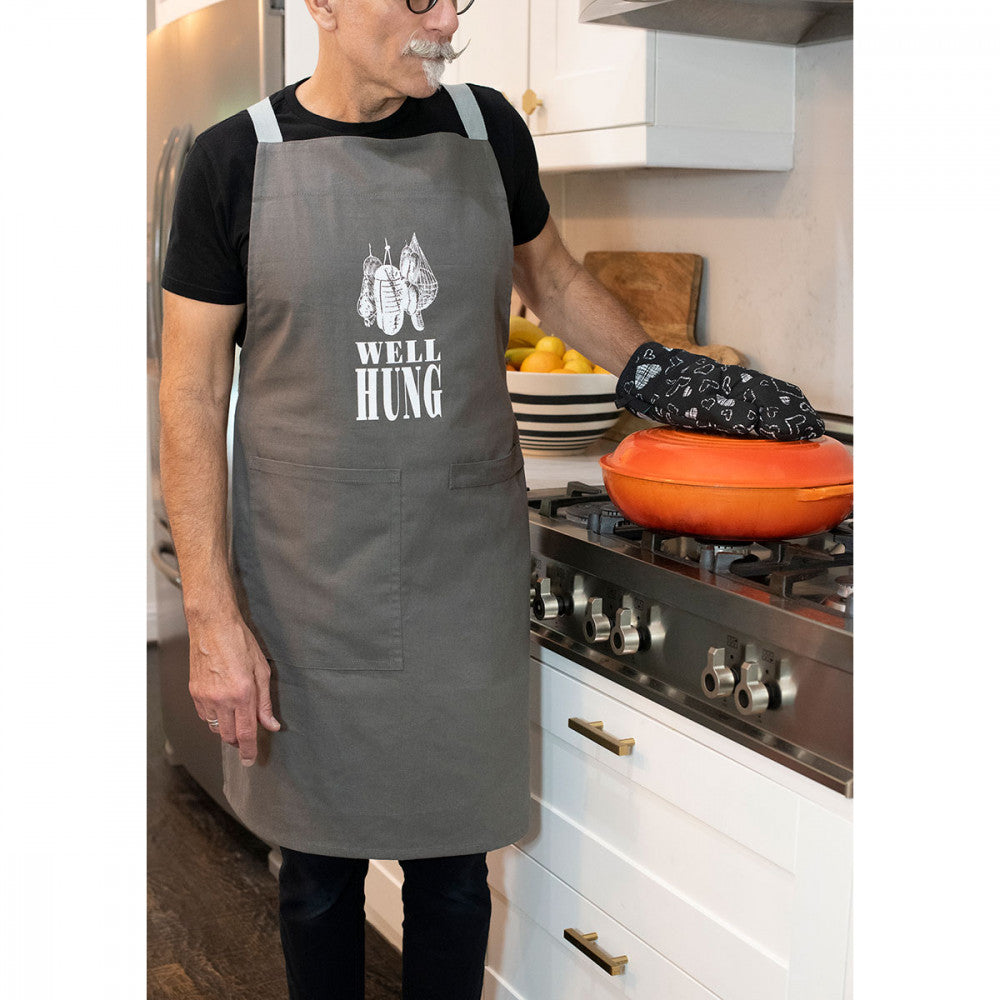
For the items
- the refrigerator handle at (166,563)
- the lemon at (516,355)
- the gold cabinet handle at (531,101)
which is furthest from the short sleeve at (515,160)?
the refrigerator handle at (166,563)

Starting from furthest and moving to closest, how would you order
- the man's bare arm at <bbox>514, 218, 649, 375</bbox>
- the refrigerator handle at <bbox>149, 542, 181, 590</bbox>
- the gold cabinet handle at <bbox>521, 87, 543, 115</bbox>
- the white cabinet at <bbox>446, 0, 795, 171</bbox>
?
the refrigerator handle at <bbox>149, 542, 181, 590</bbox>, the gold cabinet handle at <bbox>521, 87, 543, 115</bbox>, the white cabinet at <bbox>446, 0, 795, 171</bbox>, the man's bare arm at <bbox>514, 218, 649, 375</bbox>

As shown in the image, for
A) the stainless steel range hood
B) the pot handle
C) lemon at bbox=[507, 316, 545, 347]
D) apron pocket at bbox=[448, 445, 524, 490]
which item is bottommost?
the pot handle

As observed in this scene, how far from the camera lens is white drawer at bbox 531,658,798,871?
1.21 metres

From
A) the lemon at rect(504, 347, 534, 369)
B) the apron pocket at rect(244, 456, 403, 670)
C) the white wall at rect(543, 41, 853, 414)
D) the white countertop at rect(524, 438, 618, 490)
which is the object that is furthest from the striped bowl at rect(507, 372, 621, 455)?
the apron pocket at rect(244, 456, 403, 670)

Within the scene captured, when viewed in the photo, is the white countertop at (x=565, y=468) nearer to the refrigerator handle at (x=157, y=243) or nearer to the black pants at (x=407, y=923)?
the black pants at (x=407, y=923)

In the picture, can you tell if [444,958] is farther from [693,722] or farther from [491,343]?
[491,343]

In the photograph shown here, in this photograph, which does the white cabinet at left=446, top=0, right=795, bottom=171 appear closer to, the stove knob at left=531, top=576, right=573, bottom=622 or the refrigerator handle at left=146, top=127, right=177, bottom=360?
the stove knob at left=531, top=576, right=573, bottom=622

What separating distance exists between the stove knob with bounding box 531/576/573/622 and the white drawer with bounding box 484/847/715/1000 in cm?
36

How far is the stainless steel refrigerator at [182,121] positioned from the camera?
2.16 metres

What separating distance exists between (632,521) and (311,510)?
40 cm

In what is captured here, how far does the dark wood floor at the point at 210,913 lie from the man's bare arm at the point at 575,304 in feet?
3.70

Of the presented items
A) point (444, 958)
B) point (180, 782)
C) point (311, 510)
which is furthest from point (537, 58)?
point (180, 782)

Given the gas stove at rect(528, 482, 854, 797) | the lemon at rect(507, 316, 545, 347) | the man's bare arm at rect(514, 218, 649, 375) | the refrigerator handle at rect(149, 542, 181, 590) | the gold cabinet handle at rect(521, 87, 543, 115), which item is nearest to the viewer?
the gas stove at rect(528, 482, 854, 797)
